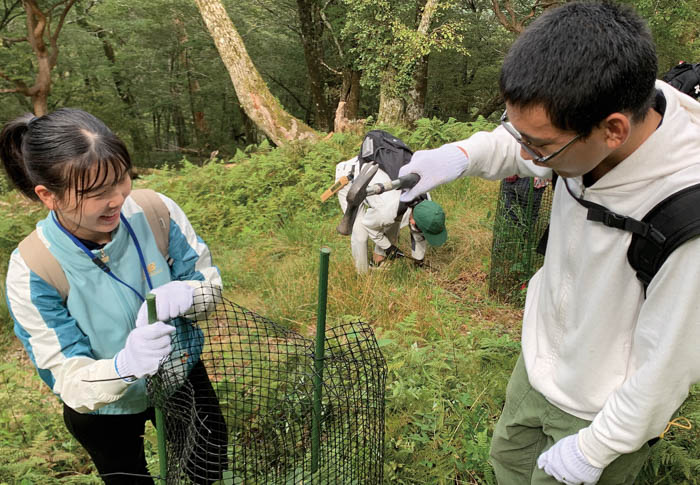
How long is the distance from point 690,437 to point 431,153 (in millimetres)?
1829

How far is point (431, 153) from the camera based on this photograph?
161 centimetres

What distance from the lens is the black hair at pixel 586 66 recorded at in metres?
0.92

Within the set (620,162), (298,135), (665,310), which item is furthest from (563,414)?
(298,135)

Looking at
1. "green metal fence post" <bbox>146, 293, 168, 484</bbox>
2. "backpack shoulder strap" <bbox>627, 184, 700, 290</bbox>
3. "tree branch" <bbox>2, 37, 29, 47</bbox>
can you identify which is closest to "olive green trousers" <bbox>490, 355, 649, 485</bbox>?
"backpack shoulder strap" <bbox>627, 184, 700, 290</bbox>

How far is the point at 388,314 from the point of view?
3512 mm

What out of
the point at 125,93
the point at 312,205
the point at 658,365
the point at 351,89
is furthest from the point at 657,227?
the point at 125,93

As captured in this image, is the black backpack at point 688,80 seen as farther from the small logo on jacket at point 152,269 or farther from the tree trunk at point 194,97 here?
the tree trunk at point 194,97

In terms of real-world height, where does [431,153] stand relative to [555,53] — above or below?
below

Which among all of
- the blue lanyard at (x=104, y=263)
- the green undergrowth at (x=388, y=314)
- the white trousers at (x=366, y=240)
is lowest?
the green undergrowth at (x=388, y=314)

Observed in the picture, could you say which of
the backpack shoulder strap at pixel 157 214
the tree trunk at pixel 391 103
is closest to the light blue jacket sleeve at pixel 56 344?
the backpack shoulder strap at pixel 157 214

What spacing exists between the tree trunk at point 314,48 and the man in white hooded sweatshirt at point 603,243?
10.7 metres

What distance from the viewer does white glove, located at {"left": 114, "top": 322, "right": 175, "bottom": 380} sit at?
132 cm

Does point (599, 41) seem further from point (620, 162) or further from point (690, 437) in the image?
point (690, 437)

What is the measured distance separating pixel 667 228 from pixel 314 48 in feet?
36.9
